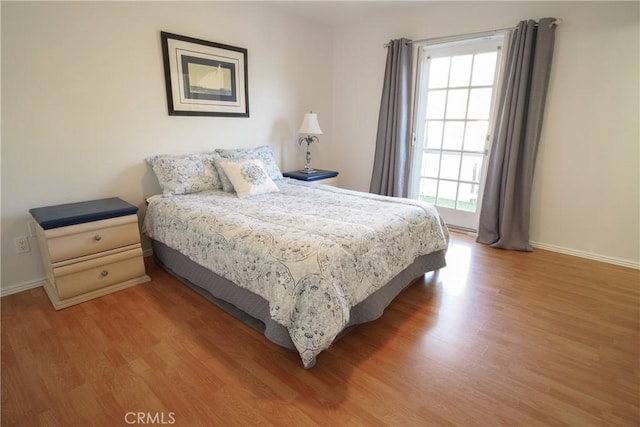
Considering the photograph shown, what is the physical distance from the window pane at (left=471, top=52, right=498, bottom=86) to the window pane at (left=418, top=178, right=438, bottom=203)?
113 cm

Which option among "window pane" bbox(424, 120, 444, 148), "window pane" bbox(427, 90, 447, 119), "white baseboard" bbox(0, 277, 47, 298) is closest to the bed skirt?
"white baseboard" bbox(0, 277, 47, 298)

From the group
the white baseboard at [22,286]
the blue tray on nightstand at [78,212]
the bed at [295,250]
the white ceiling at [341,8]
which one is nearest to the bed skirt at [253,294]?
Answer: the bed at [295,250]

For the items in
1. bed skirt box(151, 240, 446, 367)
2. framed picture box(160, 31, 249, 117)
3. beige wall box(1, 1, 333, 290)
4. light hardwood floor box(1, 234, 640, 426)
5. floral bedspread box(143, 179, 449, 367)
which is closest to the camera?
light hardwood floor box(1, 234, 640, 426)

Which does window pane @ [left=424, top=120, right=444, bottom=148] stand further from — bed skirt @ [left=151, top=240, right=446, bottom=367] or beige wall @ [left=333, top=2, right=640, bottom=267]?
bed skirt @ [left=151, top=240, right=446, bottom=367]

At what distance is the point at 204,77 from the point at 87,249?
69.9 inches

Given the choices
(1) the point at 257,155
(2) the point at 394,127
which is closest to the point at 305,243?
(1) the point at 257,155

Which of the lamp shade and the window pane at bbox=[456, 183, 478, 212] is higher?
the lamp shade

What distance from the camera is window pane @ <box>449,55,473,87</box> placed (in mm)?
3314

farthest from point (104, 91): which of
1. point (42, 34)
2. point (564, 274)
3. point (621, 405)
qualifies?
→ point (564, 274)

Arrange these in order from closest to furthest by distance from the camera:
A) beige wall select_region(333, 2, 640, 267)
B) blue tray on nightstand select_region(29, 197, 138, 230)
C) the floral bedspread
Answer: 1. the floral bedspread
2. blue tray on nightstand select_region(29, 197, 138, 230)
3. beige wall select_region(333, 2, 640, 267)

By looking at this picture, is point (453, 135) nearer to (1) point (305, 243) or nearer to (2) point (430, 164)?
(2) point (430, 164)

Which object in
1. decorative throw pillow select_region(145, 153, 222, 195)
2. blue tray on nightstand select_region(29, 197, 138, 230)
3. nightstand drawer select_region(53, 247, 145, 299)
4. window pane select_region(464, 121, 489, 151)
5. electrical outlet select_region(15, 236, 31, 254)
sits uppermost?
window pane select_region(464, 121, 489, 151)

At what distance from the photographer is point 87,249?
211cm

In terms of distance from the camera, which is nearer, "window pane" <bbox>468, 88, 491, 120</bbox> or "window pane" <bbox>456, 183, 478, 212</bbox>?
"window pane" <bbox>468, 88, 491, 120</bbox>
